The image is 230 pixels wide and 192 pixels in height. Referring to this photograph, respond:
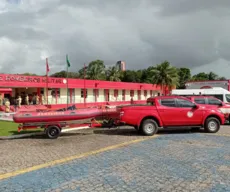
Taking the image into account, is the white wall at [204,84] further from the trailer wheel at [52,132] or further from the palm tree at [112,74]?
the palm tree at [112,74]

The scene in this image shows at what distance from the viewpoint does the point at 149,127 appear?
1122 centimetres

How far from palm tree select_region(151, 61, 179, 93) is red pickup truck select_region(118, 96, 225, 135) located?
3578 centimetres

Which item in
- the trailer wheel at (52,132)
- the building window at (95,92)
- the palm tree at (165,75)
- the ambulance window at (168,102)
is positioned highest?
the palm tree at (165,75)

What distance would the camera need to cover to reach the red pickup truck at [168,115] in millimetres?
11195

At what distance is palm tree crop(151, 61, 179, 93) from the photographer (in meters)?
47.1

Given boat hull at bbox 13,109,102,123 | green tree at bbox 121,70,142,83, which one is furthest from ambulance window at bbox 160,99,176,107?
green tree at bbox 121,70,142,83

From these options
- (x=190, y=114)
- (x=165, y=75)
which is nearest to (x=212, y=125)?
(x=190, y=114)

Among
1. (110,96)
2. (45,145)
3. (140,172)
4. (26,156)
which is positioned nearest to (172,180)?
(140,172)

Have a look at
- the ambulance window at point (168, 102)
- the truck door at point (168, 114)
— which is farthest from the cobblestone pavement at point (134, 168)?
the ambulance window at point (168, 102)

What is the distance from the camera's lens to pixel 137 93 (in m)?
47.7

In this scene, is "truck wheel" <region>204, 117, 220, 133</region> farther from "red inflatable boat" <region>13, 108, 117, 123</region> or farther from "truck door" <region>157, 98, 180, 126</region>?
"red inflatable boat" <region>13, 108, 117, 123</region>

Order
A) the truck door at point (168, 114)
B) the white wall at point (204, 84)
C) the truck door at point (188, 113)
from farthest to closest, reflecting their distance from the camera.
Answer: the white wall at point (204, 84)
the truck door at point (188, 113)
the truck door at point (168, 114)

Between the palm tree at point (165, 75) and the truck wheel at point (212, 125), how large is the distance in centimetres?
3570

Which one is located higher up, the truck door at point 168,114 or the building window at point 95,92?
the building window at point 95,92
